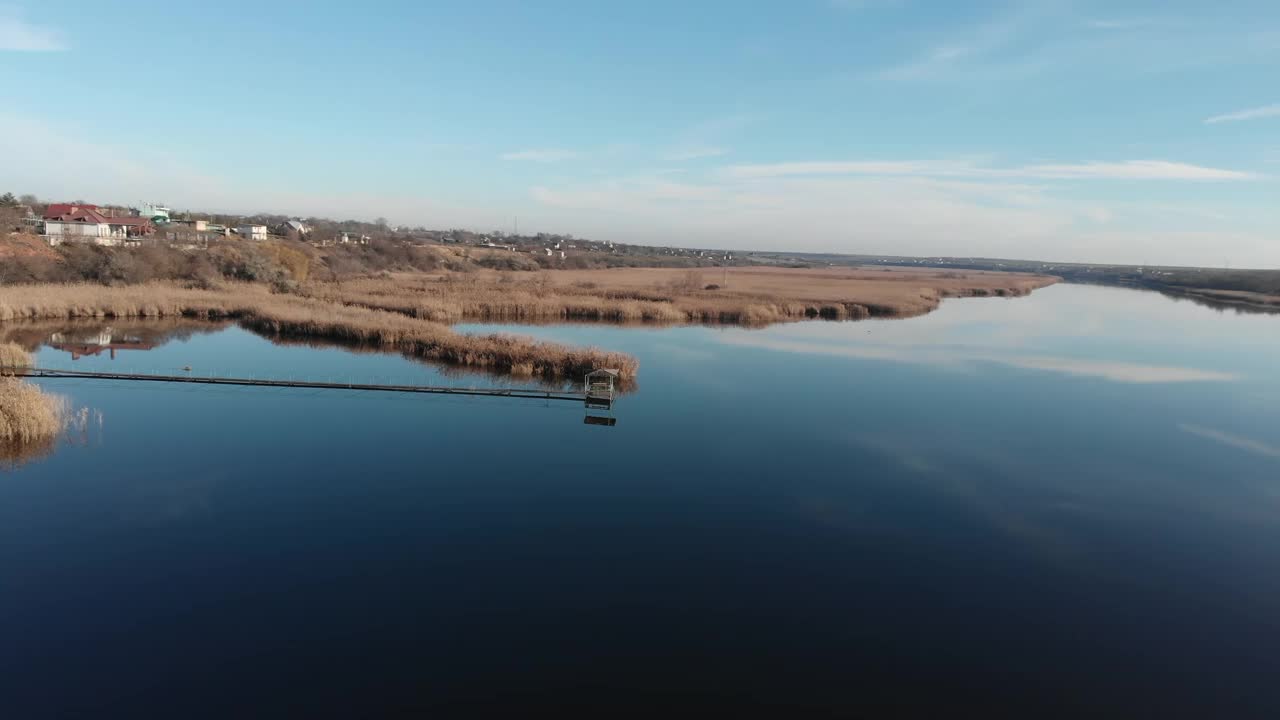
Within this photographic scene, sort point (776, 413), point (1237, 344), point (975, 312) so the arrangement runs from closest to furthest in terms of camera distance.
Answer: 1. point (776, 413)
2. point (1237, 344)
3. point (975, 312)

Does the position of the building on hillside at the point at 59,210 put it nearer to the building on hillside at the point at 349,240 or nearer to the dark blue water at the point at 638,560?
the building on hillside at the point at 349,240

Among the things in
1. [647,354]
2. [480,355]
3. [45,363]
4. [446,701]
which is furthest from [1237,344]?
[45,363]

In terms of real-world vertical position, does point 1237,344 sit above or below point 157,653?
above

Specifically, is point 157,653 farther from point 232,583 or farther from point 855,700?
point 855,700

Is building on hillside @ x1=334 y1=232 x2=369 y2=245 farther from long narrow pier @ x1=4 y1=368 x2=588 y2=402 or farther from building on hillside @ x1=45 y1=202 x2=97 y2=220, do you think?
long narrow pier @ x1=4 y1=368 x2=588 y2=402

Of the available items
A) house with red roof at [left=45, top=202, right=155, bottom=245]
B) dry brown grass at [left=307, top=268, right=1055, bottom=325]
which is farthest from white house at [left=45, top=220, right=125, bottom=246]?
dry brown grass at [left=307, top=268, right=1055, bottom=325]

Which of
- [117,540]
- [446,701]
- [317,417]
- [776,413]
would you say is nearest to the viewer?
[446,701]

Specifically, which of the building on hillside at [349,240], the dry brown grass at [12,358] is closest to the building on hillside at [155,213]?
the building on hillside at [349,240]
